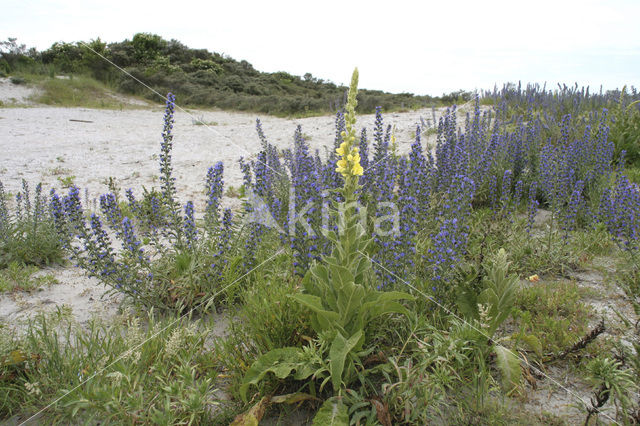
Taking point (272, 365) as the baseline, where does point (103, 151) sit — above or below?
above

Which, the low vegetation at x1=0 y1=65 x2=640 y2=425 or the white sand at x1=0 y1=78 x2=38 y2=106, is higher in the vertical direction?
the white sand at x1=0 y1=78 x2=38 y2=106

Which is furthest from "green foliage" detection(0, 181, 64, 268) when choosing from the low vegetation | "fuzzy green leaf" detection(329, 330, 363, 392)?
"fuzzy green leaf" detection(329, 330, 363, 392)

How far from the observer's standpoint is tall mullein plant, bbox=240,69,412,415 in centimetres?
211

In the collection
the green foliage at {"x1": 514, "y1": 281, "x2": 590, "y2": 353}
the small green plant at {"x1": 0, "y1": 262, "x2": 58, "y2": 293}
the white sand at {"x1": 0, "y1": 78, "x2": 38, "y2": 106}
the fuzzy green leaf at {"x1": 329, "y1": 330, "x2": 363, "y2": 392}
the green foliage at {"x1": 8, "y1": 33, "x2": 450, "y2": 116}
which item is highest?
the green foliage at {"x1": 8, "y1": 33, "x2": 450, "y2": 116}

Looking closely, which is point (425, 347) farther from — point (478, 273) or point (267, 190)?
point (267, 190)

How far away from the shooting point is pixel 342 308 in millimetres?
2324

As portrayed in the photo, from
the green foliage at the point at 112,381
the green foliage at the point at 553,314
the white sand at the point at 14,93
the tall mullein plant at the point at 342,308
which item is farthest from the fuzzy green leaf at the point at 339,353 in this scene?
the white sand at the point at 14,93

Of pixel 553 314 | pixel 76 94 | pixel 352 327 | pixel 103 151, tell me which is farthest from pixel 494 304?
Result: pixel 76 94

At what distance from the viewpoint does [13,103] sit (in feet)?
51.5

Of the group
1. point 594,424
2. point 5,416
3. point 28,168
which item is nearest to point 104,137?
point 28,168

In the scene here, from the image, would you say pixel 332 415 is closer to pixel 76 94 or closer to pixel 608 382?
pixel 608 382

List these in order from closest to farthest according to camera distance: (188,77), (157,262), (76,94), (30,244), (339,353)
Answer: (339,353) → (157,262) → (30,244) → (76,94) → (188,77)

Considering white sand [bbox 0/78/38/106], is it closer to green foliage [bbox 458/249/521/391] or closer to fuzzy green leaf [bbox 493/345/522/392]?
green foliage [bbox 458/249/521/391]

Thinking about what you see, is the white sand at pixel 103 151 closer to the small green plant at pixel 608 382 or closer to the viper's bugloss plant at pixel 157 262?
→ the viper's bugloss plant at pixel 157 262
